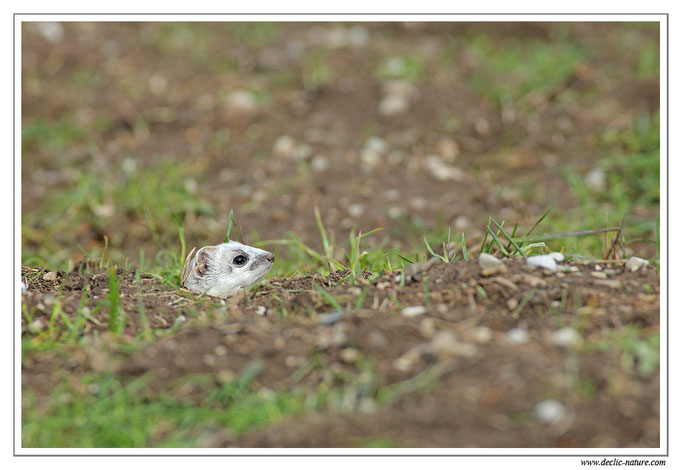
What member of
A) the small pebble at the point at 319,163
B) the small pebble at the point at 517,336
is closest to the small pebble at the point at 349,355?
the small pebble at the point at 517,336

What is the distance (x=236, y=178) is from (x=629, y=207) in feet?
8.13

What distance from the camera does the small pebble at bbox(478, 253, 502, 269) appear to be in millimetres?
3143

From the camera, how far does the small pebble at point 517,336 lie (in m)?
2.68

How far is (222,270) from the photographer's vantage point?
3.54 meters

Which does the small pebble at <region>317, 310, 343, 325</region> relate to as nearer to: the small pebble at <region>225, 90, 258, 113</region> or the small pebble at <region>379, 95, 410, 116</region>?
the small pebble at <region>379, 95, 410, 116</region>

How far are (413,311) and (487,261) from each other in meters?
0.43

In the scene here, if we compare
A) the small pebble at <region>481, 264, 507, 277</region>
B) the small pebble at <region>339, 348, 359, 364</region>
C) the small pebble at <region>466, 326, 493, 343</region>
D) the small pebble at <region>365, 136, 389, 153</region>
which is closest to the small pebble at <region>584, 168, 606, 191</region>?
the small pebble at <region>365, 136, 389, 153</region>

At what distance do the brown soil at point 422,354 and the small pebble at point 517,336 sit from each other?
0.04m

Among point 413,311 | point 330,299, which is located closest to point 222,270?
point 330,299

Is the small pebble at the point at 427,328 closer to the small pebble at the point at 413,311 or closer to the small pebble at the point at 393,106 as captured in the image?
the small pebble at the point at 413,311

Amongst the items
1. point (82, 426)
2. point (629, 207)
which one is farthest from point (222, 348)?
point (629, 207)

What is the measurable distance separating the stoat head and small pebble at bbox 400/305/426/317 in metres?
0.82

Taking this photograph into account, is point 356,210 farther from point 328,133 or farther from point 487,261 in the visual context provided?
point 487,261

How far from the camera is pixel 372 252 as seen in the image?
401 cm
